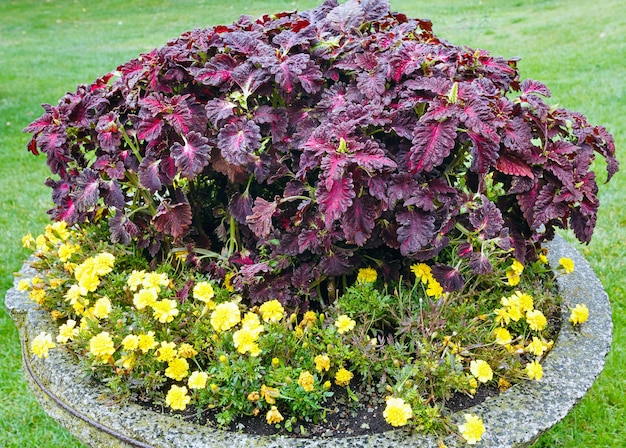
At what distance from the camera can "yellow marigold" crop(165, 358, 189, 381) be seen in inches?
68.6

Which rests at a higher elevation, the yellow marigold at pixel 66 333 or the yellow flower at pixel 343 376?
the yellow marigold at pixel 66 333

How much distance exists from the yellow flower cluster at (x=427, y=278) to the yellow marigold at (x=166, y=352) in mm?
782

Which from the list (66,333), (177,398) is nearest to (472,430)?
(177,398)

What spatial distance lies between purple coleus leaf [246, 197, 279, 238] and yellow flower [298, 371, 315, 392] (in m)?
0.44

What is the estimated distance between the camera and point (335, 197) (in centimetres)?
172

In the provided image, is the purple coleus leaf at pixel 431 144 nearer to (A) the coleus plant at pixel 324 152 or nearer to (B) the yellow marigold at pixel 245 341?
(A) the coleus plant at pixel 324 152


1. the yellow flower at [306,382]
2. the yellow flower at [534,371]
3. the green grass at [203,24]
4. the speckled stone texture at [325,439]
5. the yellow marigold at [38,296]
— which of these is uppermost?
the yellow marigold at [38,296]

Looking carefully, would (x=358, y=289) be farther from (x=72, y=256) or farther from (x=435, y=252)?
(x=72, y=256)

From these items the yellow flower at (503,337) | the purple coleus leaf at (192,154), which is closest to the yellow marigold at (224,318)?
the purple coleus leaf at (192,154)

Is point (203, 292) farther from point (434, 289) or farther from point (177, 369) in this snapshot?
point (434, 289)

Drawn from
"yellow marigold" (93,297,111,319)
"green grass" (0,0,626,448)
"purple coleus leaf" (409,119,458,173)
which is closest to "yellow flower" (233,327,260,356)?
"yellow marigold" (93,297,111,319)

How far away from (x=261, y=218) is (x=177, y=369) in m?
0.50

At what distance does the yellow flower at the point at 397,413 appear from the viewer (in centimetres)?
157

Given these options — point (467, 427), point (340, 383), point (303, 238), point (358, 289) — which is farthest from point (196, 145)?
point (467, 427)
